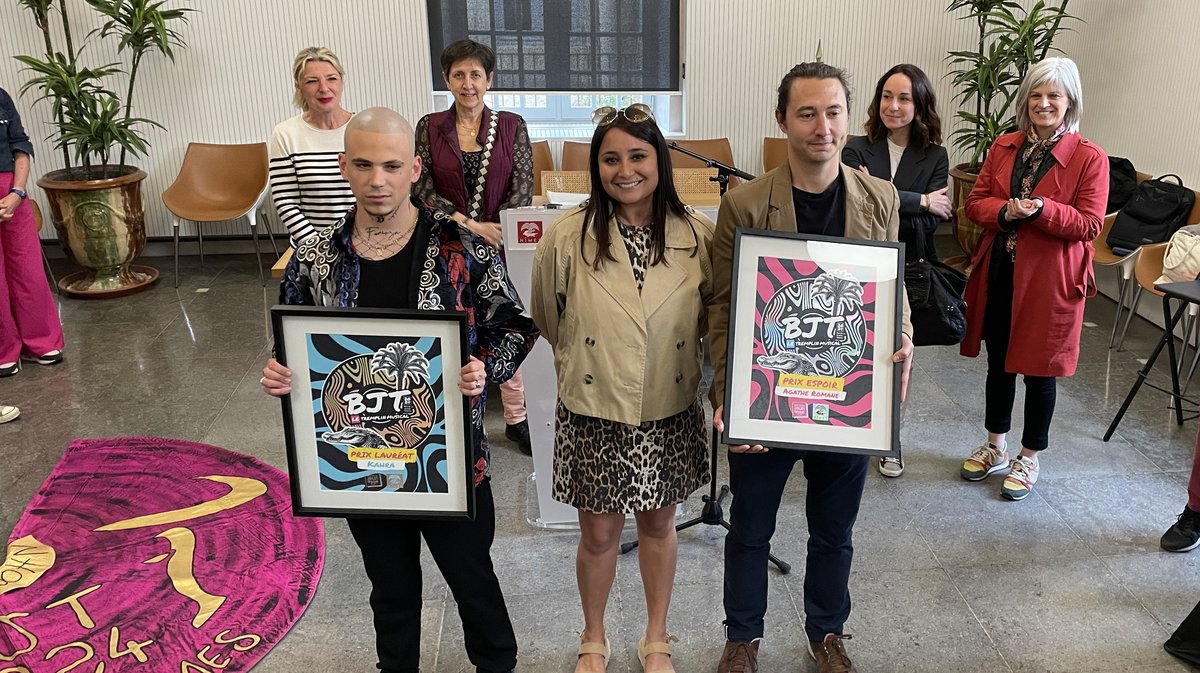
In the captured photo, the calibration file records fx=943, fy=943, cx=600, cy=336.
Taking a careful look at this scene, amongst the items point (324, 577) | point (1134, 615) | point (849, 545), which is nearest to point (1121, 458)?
point (1134, 615)

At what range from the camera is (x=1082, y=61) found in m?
6.86

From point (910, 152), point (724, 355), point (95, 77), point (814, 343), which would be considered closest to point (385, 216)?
point (724, 355)

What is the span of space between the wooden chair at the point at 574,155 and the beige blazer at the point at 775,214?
4.80m

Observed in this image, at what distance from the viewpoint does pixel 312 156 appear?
3.69 metres

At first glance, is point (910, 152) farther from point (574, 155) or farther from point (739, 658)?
point (574, 155)

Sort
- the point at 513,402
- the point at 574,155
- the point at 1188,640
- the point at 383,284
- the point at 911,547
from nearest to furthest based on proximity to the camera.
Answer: the point at 383,284 → the point at 1188,640 → the point at 911,547 → the point at 513,402 → the point at 574,155

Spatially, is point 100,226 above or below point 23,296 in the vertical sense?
above

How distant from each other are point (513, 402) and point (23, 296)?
2924 millimetres

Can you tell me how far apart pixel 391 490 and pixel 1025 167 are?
2.62 metres

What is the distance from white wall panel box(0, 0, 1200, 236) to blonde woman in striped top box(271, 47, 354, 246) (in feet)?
11.7

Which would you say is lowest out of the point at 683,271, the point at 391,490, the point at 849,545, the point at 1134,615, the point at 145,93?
the point at 1134,615

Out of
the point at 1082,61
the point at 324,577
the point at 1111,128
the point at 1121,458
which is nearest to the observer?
the point at 324,577

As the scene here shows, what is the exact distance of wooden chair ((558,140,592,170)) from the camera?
6.99 meters

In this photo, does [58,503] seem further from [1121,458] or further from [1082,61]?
[1082,61]
